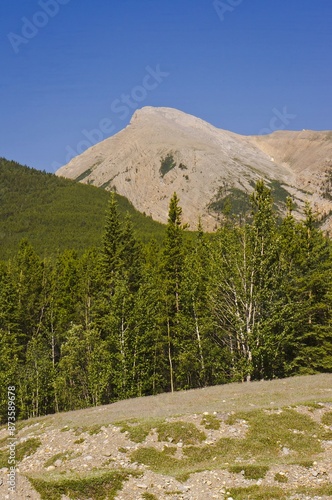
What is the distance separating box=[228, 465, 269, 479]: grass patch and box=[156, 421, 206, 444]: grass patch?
3.95 m

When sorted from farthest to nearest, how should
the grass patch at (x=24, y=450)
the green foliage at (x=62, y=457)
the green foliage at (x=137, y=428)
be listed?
the grass patch at (x=24, y=450), the green foliage at (x=137, y=428), the green foliage at (x=62, y=457)

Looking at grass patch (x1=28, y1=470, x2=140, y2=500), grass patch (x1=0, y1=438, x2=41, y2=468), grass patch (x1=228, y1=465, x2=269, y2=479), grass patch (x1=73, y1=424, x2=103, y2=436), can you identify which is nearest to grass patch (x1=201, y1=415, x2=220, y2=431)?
grass patch (x1=228, y1=465, x2=269, y2=479)

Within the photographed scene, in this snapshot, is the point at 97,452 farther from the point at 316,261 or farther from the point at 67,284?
the point at 67,284

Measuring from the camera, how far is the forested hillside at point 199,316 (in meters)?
41.6

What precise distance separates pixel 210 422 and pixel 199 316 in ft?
80.6

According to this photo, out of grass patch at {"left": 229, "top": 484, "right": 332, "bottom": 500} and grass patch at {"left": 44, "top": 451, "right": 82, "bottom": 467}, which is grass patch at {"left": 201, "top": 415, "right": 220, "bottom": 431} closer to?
grass patch at {"left": 229, "top": 484, "right": 332, "bottom": 500}

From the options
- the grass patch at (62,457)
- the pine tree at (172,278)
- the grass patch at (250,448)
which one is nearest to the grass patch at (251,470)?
the grass patch at (250,448)

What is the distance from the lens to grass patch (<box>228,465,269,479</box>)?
55.5ft

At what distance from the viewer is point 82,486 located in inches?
660

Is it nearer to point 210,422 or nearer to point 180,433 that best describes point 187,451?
point 180,433

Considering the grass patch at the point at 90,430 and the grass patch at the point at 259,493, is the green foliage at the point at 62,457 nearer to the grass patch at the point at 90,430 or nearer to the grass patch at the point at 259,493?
the grass patch at the point at 90,430

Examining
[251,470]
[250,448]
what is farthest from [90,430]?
[251,470]

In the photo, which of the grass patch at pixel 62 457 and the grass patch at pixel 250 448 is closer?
the grass patch at pixel 250 448

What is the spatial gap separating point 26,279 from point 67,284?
23.0 feet
